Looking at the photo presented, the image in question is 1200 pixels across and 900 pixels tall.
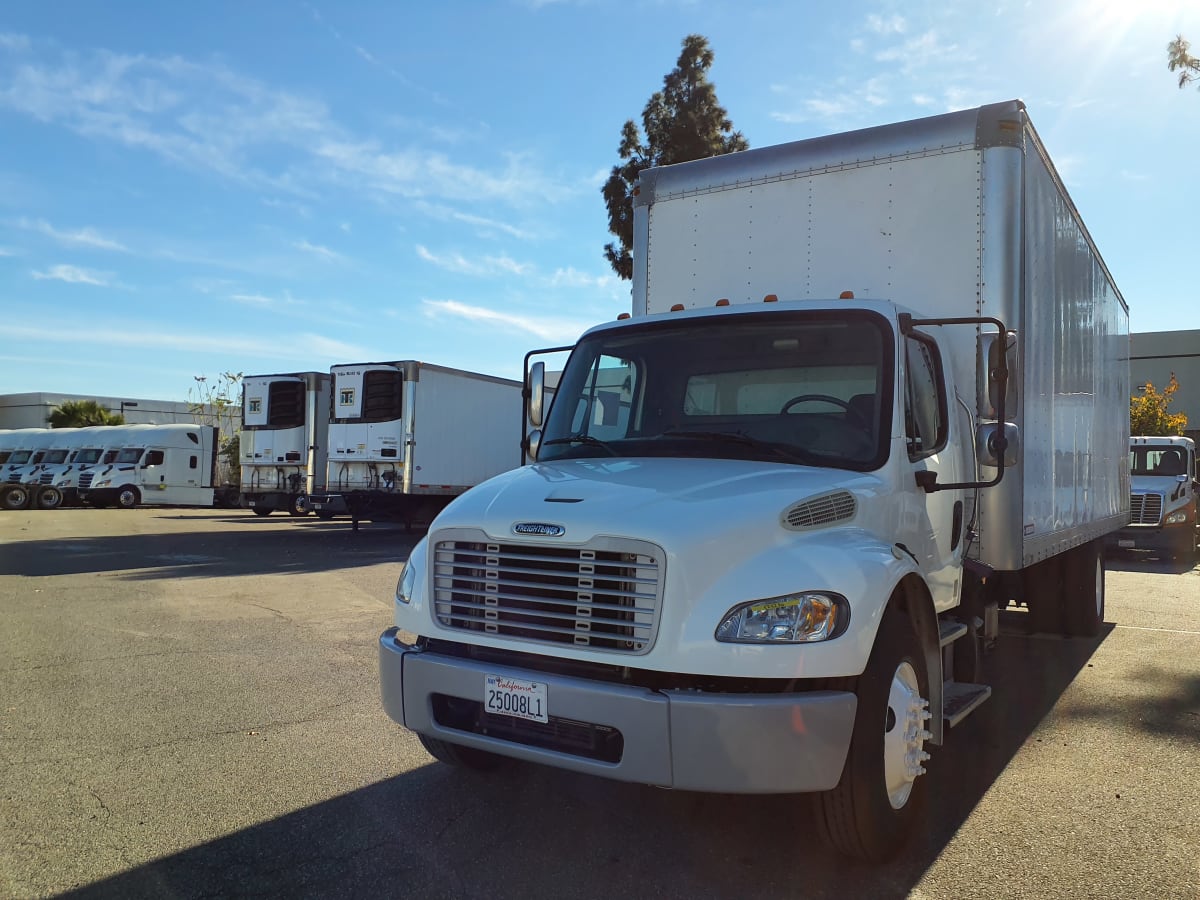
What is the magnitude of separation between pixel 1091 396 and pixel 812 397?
4.92 meters

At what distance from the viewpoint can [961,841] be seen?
12.8ft

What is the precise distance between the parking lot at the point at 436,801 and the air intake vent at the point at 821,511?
1.33 metres

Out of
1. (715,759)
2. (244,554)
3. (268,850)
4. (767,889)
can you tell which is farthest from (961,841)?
(244,554)

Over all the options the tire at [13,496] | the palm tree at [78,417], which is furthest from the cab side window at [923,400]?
the palm tree at [78,417]

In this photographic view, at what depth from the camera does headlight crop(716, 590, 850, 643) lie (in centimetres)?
321

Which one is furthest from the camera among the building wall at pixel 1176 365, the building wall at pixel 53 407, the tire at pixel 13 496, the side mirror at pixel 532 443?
the building wall at pixel 53 407

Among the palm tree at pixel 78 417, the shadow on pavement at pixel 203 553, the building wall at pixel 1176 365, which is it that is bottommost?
the shadow on pavement at pixel 203 553

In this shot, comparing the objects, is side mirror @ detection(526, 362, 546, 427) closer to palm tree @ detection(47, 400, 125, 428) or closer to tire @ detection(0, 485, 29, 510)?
tire @ detection(0, 485, 29, 510)

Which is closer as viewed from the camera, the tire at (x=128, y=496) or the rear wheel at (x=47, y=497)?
the rear wheel at (x=47, y=497)

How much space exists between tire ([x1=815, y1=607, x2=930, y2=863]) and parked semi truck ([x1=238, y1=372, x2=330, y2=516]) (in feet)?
61.4

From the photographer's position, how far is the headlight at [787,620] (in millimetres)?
3207

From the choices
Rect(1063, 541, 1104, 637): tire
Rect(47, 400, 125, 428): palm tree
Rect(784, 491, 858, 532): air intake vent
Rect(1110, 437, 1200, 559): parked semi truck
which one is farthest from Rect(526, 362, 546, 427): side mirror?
Rect(47, 400, 125, 428): palm tree

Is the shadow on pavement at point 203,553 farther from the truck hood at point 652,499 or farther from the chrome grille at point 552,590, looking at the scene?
the truck hood at point 652,499

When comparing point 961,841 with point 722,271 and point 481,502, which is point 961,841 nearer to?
point 481,502
